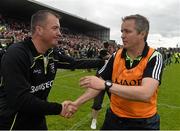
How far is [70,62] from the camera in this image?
5977mm

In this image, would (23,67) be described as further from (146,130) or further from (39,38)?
(146,130)

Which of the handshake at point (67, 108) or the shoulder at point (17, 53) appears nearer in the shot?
the shoulder at point (17, 53)

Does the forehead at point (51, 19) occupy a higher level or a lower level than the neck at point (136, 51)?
higher

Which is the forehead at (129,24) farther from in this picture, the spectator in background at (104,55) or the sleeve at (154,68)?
the spectator in background at (104,55)

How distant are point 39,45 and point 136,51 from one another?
45.6 inches

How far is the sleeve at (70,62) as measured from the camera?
221 inches

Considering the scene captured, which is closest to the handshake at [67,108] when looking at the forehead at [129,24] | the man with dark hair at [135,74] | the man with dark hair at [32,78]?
the man with dark hair at [32,78]

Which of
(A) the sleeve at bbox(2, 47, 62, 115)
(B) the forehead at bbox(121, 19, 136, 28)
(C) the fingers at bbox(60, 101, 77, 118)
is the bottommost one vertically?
(C) the fingers at bbox(60, 101, 77, 118)

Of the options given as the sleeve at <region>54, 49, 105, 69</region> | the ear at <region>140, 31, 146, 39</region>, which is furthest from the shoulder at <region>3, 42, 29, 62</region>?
the ear at <region>140, 31, 146, 39</region>

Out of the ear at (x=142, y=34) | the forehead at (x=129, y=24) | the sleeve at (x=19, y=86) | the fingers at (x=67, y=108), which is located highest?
the forehead at (x=129, y=24)

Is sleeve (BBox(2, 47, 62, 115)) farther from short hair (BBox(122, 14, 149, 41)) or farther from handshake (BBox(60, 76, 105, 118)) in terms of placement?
short hair (BBox(122, 14, 149, 41))

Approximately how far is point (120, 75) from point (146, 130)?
709 mm

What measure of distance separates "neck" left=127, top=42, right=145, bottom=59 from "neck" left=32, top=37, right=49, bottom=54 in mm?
1017

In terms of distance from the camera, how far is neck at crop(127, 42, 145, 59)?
485cm
